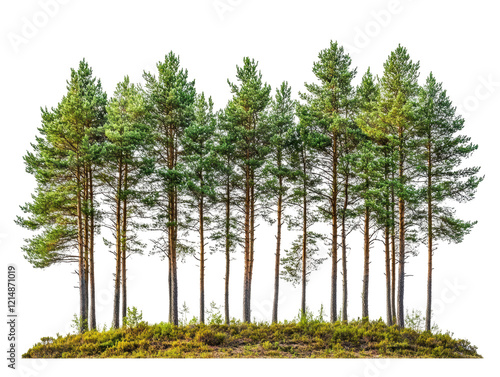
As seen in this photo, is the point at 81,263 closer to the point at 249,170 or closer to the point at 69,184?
the point at 69,184

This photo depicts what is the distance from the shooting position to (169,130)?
19953 mm

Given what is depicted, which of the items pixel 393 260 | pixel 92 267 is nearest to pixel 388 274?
pixel 393 260

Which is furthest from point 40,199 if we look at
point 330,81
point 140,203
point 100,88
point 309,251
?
point 330,81

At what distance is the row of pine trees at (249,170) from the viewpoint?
19047mm

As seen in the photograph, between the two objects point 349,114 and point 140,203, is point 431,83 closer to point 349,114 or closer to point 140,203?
point 349,114

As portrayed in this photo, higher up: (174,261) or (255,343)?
(174,261)

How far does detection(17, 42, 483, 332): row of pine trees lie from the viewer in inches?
750

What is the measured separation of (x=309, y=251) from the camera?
19.8 m

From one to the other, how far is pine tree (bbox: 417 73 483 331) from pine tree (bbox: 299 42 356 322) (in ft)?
11.3

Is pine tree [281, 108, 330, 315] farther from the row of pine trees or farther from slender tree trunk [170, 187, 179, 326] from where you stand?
slender tree trunk [170, 187, 179, 326]

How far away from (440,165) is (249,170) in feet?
29.0

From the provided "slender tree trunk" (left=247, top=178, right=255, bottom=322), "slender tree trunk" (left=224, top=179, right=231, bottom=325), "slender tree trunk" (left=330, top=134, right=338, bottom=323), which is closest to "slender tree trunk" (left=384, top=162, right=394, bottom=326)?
"slender tree trunk" (left=330, top=134, right=338, bottom=323)

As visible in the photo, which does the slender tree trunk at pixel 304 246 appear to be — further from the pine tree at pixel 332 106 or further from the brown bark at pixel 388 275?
the brown bark at pixel 388 275

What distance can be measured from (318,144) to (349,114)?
2.39 meters
